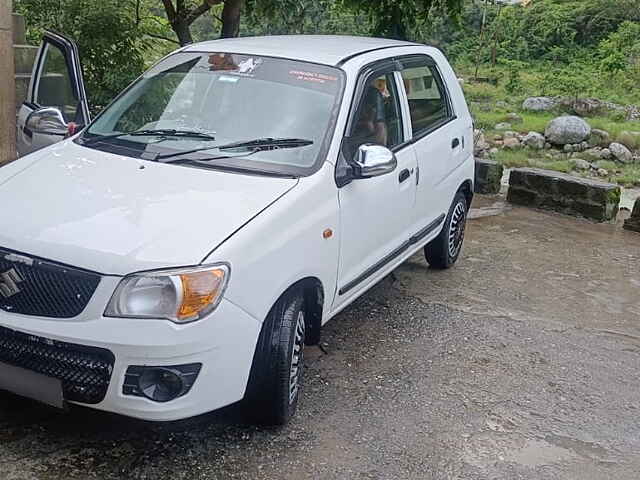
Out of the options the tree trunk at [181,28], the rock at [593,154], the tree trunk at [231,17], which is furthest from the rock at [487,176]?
the rock at [593,154]

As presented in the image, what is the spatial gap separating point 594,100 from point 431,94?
65.2ft

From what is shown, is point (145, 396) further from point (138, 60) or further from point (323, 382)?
point (138, 60)

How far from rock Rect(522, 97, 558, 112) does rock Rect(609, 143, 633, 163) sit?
21.7ft

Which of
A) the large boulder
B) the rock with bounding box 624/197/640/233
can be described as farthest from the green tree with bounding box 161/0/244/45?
the large boulder

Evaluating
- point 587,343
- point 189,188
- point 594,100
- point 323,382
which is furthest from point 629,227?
point 594,100

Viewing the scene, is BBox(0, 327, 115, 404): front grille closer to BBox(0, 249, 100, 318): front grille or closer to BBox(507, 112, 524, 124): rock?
BBox(0, 249, 100, 318): front grille

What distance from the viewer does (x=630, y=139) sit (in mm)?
17766

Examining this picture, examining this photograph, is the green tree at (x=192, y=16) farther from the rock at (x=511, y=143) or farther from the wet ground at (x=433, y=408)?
the rock at (x=511, y=143)

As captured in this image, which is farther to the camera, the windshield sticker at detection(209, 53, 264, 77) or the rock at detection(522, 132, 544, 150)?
the rock at detection(522, 132, 544, 150)

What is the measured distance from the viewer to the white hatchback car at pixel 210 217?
3.10m

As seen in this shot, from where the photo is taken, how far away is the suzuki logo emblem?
10.4 feet

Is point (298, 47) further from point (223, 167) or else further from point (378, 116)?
point (223, 167)

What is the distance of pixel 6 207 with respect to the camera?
347cm

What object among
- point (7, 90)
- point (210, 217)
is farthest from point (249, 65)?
point (7, 90)
